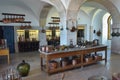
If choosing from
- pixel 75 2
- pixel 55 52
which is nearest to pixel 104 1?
pixel 75 2

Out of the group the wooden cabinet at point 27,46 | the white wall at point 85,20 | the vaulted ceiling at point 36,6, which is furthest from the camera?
the white wall at point 85,20

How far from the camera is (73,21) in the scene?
6730 millimetres

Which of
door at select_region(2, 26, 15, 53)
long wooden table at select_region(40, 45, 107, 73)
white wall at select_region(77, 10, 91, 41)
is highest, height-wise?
white wall at select_region(77, 10, 91, 41)

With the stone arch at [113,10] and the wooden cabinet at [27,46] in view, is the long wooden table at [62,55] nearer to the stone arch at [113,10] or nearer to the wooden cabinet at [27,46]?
the stone arch at [113,10]

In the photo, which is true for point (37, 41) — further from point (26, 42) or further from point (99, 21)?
point (99, 21)

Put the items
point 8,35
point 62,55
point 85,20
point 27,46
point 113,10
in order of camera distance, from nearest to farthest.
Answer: point 62,55 → point 113,10 → point 8,35 → point 27,46 → point 85,20

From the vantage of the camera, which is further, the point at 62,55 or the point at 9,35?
the point at 9,35

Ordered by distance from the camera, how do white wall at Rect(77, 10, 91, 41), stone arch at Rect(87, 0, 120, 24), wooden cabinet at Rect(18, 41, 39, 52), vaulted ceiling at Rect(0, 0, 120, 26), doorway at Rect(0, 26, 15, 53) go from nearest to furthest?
vaulted ceiling at Rect(0, 0, 120, 26) < stone arch at Rect(87, 0, 120, 24) < doorway at Rect(0, 26, 15, 53) < wooden cabinet at Rect(18, 41, 39, 52) < white wall at Rect(77, 10, 91, 41)

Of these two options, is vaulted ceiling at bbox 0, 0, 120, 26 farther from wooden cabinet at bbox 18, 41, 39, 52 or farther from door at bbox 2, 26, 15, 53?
wooden cabinet at bbox 18, 41, 39, 52

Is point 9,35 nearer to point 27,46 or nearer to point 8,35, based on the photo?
point 8,35

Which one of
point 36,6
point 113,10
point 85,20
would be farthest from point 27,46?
point 113,10

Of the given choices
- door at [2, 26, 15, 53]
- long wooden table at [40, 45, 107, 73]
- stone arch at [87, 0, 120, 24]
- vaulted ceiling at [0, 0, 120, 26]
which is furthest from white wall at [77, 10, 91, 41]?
long wooden table at [40, 45, 107, 73]

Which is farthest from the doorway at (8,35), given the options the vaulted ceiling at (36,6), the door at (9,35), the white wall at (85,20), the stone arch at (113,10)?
the stone arch at (113,10)

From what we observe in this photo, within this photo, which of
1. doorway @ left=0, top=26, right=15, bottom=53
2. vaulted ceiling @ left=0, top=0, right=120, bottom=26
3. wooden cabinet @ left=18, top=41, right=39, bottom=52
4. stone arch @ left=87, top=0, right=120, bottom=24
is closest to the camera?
vaulted ceiling @ left=0, top=0, right=120, bottom=26
